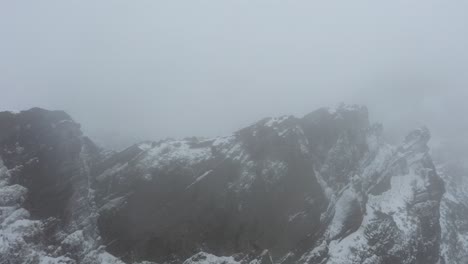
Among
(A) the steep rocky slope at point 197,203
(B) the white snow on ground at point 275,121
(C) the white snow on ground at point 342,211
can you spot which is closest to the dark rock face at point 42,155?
(A) the steep rocky slope at point 197,203

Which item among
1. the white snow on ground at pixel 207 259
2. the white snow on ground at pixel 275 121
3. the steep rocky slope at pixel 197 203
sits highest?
the white snow on ground at pixel 275 121

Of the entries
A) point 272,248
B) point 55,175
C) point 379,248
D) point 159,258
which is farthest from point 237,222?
point 55,175

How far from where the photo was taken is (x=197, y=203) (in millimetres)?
131875

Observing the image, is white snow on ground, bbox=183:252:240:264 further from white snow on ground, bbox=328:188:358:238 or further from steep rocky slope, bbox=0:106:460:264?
white snow on ground, bbox=328:188:358:238

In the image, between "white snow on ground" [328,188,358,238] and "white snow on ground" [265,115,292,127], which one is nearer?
"white snow on ground" [328,188,358,238]

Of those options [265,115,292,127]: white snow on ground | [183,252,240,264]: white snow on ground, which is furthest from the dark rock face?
[265,115,292,127]: white snow on ground

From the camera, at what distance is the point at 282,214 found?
133625mm

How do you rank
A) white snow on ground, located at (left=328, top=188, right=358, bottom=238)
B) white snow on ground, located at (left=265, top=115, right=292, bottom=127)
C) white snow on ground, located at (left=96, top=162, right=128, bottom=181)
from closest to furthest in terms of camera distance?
white snow on ground, located at (left=96, top=162, right=128, bottom=181) < white snow on ground, located at (left=328, top=188, right=358, bottom=238) < white snow on ground, located at (left=265, top=115, right=292, bottom=127)

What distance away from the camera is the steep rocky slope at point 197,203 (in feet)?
414

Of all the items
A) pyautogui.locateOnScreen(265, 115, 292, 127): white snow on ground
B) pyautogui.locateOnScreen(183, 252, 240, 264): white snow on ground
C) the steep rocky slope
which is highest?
pyautogui.locateOnScreen(265, 115, 292, 127): white snow on ground

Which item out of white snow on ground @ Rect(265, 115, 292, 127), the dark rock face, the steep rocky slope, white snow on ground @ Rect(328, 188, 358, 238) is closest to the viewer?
the steep rocky slope

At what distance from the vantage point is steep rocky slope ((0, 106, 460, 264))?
126312 mm

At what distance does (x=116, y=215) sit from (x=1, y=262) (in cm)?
3077

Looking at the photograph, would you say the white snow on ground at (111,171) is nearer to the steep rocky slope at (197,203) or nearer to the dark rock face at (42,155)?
the steep rocky slope at (197,203)
